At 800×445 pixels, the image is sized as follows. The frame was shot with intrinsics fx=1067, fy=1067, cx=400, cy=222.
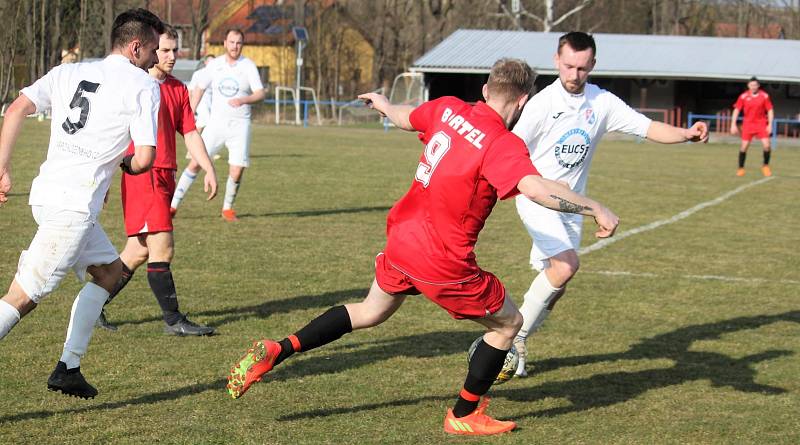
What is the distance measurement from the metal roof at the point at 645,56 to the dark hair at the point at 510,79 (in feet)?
128

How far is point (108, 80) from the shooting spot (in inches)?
195

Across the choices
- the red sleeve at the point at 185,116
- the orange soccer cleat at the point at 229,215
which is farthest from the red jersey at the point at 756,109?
the red sleeve at the point at 185,116

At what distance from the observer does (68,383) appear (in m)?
5.25

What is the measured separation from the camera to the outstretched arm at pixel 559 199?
14.3 ft

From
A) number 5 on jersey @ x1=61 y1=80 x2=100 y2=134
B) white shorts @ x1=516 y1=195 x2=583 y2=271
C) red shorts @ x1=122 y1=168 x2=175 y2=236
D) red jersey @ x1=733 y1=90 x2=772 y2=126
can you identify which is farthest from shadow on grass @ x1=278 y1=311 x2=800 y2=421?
red jersey @ x1=733 y1=90 x2=772 y2=126

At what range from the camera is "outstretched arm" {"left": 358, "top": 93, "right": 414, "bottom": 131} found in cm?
526

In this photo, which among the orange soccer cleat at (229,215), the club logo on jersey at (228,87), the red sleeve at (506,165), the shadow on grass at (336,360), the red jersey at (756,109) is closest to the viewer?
the red sleeve at (506,165)

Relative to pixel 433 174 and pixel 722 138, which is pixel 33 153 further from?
pixel 722 138

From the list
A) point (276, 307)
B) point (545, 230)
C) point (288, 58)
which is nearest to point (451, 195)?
point (545, 230)

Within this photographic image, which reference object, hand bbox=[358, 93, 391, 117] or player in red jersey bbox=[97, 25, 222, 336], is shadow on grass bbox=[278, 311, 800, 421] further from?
hand bbox=[358, 93, 391, 117]

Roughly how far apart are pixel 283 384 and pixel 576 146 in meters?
2.23

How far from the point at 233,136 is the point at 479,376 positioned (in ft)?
28.2

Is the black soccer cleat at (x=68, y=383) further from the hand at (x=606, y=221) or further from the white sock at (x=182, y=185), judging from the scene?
the white sock at (x=182, y=185)

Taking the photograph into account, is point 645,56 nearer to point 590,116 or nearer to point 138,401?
point 590,116
